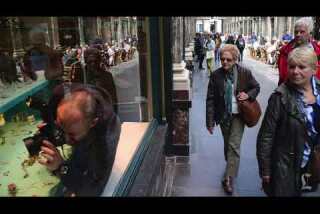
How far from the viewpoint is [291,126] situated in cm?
287

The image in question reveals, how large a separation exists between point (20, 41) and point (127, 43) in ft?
5.24

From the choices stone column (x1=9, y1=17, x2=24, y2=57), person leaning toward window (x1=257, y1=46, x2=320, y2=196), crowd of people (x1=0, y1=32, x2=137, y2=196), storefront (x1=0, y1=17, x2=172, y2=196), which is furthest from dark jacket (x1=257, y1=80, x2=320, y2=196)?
Answer: stone column (x1=9, y1=17, x2=24, y2=57)

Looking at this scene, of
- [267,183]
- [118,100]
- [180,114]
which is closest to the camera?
[118,100]

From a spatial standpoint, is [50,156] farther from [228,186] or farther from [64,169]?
[228,186]

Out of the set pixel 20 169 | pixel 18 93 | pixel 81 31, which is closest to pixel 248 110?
pixel 81 31

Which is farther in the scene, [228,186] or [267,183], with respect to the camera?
[228,186]

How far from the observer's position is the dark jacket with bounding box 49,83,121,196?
2100mm

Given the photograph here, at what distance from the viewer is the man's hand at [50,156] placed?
1.98 metres

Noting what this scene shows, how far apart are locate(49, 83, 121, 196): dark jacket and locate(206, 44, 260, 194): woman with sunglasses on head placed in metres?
1.86

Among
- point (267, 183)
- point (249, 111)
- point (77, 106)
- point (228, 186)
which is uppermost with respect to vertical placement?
point (77, 106)

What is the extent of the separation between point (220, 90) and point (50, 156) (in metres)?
2.45

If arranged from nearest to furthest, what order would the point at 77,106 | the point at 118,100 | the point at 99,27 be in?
the point at 77,106
the point at 99,27
the point at 118,100
